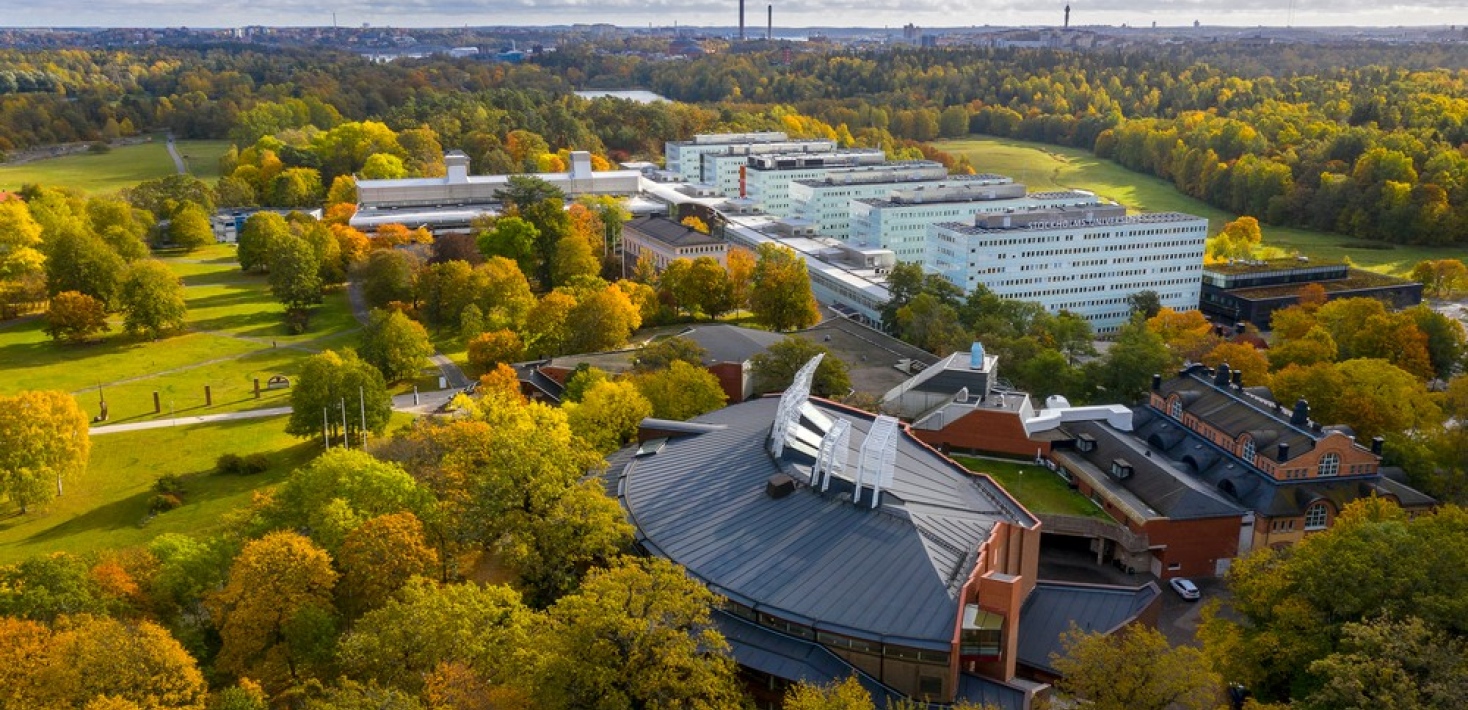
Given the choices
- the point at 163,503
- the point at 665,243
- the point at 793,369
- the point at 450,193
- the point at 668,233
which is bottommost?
the point at 163,503

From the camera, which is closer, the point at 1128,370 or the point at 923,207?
the point at 1128,370

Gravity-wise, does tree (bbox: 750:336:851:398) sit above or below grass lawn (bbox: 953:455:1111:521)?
above

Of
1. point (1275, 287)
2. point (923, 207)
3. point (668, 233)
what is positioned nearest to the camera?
point (1275, 287)

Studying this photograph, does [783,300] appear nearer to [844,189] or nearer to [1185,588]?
[1185,588]

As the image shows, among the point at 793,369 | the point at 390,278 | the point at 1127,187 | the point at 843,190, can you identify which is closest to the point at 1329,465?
the point at 793,369

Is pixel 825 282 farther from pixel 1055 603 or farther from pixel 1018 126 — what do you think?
pixel 1018 126

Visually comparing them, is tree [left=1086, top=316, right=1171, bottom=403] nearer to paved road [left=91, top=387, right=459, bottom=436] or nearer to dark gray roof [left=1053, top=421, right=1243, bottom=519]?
dark gray roof [left=1053, top=421, right=1243, bottom=519]

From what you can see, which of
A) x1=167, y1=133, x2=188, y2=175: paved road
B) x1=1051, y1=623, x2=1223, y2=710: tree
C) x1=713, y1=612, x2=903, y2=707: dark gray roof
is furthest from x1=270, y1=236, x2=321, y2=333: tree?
x1=167, y1=133, x2=188, y2=175: paved road

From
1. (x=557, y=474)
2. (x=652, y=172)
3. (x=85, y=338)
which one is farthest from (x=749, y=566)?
(x=652, y=172)
